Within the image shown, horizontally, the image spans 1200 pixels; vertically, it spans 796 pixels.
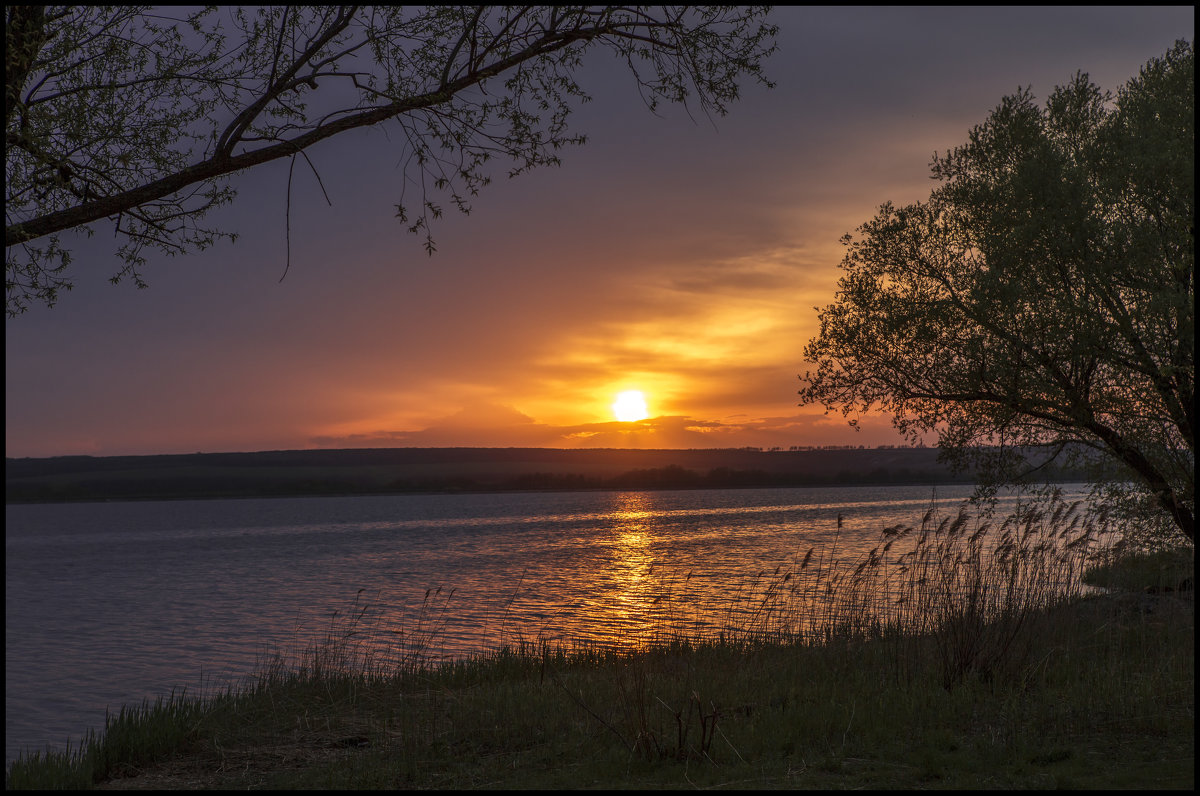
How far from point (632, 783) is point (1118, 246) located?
1311 cm

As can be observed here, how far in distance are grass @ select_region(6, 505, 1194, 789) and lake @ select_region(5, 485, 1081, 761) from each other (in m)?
2.08

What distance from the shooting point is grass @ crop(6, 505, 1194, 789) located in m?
8.52

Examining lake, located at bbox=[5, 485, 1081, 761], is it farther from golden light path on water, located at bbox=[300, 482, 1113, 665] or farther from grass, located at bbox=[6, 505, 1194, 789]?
grass, located at bbox=[6, 505, 1194, 789]

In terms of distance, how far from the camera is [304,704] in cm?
1310

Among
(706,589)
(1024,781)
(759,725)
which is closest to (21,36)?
(759,725)

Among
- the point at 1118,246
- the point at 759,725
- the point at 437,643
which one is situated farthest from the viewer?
the point at 437,643

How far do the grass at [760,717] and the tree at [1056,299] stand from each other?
3.19 metres

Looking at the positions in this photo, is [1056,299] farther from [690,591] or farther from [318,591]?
[318,591]

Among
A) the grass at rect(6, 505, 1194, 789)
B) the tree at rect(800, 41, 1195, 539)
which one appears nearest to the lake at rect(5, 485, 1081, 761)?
the grass at rect(6, 505, 1194, 789)

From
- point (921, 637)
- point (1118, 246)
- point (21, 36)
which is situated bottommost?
point (921, 637)

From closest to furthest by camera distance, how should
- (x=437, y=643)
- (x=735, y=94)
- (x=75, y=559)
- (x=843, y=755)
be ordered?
(x=843, y=755) < (x=735, y=94) < (x=437, y=643) < (x=75, y=559)

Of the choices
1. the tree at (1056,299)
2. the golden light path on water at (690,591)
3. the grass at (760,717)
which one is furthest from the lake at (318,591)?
the tree at (1056,299)

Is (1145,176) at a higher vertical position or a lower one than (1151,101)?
lower

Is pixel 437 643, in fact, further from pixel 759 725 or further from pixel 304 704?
pixel 759 725
